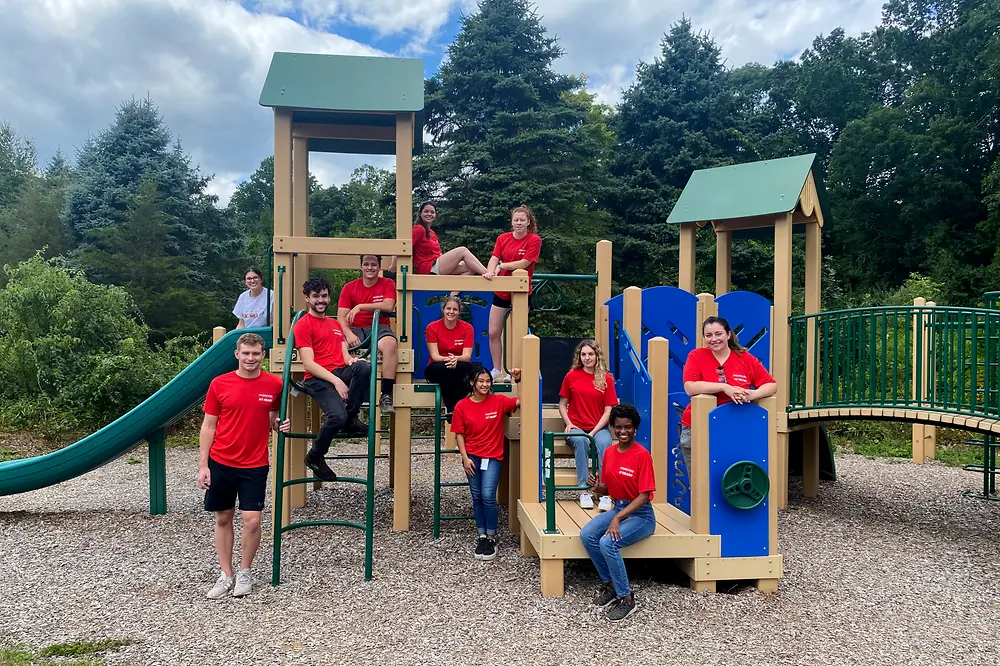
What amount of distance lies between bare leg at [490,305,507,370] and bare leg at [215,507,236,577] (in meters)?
2.80

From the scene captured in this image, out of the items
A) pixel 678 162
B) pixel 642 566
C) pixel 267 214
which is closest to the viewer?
pixel 642 566

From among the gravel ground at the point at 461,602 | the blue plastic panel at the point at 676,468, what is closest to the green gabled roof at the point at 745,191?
the blue plastic panel at the point at 676,468

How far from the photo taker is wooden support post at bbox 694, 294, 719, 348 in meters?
6.72

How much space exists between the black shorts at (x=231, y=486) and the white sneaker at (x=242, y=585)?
503 millimetres

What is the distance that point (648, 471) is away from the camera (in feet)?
15.7

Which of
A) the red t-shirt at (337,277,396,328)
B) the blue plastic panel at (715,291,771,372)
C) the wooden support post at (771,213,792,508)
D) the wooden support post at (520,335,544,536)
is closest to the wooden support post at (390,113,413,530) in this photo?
the red t-shirt at (337,277,396,328)

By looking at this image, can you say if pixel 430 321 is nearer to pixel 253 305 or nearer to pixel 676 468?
pixel 253 305

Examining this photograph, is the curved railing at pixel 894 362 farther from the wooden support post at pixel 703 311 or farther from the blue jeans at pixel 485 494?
the blue jeans at pixel 485 494

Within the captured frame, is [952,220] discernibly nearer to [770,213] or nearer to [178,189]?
[770,213]

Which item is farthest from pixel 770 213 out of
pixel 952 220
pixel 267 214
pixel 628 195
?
pixel 267 214

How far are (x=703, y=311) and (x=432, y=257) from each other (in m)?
2.57

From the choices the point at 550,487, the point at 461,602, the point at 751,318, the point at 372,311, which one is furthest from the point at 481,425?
the point at 751,318

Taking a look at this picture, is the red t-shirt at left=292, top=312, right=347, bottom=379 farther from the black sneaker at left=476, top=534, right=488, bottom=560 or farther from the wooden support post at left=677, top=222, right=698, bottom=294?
the wooden support post at left=677, top=222, right=698, bottom=294

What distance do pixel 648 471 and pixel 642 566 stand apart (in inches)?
54.2
